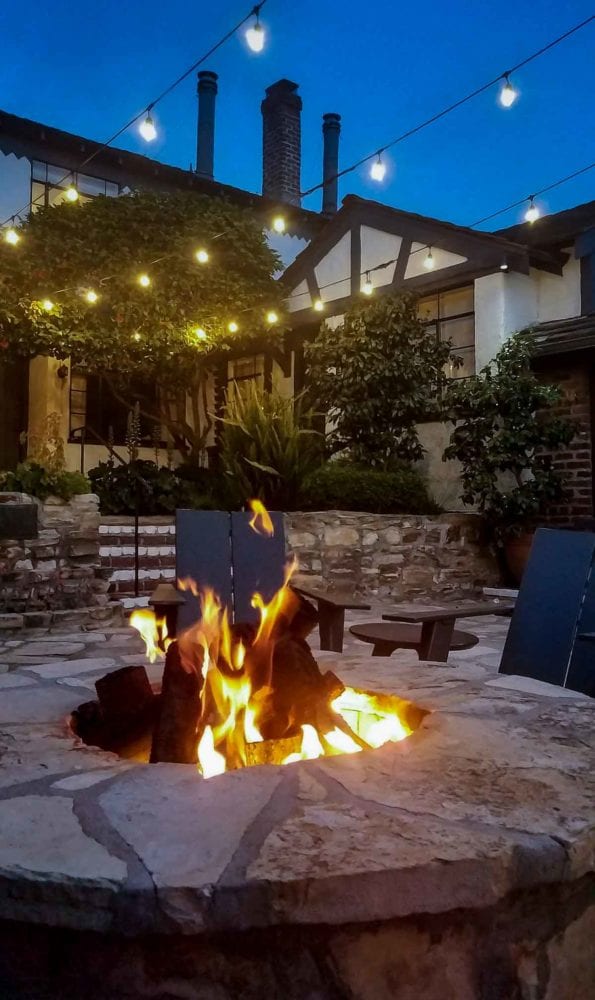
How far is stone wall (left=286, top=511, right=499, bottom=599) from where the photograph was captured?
23.0ft

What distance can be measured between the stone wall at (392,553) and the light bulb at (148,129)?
3.65 metres

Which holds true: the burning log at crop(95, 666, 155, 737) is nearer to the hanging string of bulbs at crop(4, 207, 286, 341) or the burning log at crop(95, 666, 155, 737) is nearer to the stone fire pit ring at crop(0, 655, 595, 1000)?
the stone fire pit ring at crop(0, 655, 595, 1000)

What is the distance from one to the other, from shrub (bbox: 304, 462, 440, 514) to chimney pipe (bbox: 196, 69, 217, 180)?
849 centimetres

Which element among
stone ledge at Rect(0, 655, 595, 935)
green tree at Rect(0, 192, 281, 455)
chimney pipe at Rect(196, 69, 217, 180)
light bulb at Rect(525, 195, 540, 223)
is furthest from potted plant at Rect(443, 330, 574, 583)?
chimney pipe at Rect(196, 69, 217, 180)

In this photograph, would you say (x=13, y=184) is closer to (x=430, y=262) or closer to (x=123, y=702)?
(x=430, y=262)

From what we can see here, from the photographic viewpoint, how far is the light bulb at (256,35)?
16.1 feet

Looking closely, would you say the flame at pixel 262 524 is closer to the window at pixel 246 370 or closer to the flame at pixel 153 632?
the flame at pixel 153 632

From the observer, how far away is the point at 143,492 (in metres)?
9.55

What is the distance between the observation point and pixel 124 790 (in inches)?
57.9

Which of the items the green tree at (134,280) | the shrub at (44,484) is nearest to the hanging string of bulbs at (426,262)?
the green tree at (134,280)

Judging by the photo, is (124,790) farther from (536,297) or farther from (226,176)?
(226,176)

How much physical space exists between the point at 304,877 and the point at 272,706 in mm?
935

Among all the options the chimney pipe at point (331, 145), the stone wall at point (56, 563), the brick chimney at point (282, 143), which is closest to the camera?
the stone wall at point (56, 563)

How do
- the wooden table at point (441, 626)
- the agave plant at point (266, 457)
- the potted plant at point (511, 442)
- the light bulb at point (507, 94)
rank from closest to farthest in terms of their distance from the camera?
the wooden table at point (441, 626) < the light bulb at point (507, 94) < the potted plant at point (511, 442) < the agave plant at point (266, 457)
